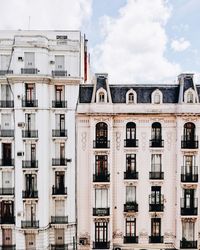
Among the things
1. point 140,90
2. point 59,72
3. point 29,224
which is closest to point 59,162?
point 29,224

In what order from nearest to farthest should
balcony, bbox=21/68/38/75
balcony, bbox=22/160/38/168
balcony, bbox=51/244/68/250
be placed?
balcony, bbox=21/68/38/75 < balcony, bbox=22/160/38/168 < balcony, bbox=51/244/68/250

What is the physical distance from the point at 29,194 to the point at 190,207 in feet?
66.5

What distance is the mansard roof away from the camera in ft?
128

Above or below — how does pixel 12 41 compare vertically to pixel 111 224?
above

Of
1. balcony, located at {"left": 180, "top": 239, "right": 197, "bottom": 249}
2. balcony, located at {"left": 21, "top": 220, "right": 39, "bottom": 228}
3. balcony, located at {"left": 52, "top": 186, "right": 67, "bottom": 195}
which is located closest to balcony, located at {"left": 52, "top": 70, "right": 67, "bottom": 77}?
balcony, located at {"left": 52, "top": 186, "right": 67, "bottom": 195}

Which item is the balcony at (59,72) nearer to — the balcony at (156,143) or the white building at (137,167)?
the white building at (137,167)

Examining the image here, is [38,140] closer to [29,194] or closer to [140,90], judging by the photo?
[29,194]

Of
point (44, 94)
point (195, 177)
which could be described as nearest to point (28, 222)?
point (44, 94)

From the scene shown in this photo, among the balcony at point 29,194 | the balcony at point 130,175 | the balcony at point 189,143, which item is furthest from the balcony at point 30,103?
the balcony at point 189,143

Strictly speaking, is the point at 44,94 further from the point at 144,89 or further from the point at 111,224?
the point at 111,224

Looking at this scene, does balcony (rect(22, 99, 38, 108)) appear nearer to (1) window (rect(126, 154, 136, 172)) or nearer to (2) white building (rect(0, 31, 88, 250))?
(2) white building (rect(0, 31, 88, 250))

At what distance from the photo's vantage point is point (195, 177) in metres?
38.4

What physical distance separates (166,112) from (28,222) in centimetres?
2200

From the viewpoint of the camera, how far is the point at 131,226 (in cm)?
3931
